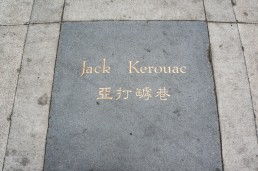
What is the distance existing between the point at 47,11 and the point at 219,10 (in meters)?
3.02

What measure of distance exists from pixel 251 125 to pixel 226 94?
56 centimetres

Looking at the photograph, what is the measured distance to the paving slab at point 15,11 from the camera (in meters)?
4.76

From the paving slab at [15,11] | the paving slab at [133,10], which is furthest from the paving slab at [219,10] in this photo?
the paving slab at [15,11]

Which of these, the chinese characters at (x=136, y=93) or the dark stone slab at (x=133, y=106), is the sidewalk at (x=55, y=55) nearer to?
the dark stone slab at (x=133, y=106)

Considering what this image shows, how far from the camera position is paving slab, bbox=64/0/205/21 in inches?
187

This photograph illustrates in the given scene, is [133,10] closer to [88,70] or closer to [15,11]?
[88,70]

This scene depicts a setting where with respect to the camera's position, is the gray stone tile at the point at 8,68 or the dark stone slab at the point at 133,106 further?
the gray stone tile at the point at 8,68

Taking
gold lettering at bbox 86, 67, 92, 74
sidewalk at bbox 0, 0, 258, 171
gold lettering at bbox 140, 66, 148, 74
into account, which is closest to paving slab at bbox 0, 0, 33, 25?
sidewalk at bbox 0, 0, 258, 171

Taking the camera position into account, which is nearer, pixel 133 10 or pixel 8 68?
pixel 8 68

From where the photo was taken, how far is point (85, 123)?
395 centimetres

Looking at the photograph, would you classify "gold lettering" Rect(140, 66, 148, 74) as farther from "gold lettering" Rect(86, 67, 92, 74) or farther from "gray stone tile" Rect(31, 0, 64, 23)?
"gray stone tile" Rect(31, 0, 64, 23)

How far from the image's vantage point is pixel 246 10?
4840 mm

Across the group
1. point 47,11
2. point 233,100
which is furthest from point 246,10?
point 47,11

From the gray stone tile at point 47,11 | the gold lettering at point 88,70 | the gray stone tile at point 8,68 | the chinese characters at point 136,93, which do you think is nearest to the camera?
the gray stone tile at point 8,68
